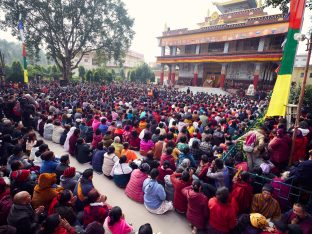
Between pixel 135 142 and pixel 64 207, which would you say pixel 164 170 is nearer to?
pixel 64 207

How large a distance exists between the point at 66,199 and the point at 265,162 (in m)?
4.24

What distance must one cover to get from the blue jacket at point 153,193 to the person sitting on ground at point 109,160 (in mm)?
1321

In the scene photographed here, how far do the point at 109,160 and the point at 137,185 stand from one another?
1.18 meters

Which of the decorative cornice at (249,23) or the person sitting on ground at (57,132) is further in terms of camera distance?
the decorative cornice at (249,23)

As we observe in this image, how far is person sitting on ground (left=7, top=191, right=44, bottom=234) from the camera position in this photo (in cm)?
275

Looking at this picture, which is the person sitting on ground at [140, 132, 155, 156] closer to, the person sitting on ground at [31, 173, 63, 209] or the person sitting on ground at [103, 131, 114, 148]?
the person sitting on ground at [103, 131, 114, 148]

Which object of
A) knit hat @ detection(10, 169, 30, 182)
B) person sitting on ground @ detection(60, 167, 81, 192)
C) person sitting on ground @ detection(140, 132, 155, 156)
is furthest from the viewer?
person sitting on ground @ detection(140, 132, 155, 156)

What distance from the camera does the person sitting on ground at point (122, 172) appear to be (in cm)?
494

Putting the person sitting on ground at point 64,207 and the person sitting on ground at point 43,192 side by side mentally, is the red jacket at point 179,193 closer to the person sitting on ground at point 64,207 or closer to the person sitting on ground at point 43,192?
the person sitting on ground at point 64,207

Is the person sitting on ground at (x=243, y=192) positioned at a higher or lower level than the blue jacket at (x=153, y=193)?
higher

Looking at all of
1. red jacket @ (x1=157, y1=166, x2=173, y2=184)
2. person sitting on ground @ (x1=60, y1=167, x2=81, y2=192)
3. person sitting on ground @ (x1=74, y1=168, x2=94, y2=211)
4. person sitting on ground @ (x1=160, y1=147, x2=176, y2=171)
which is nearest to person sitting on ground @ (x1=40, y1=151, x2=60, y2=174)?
person sitting on ground @ (x1=60, y1=167, x2=81, y2=192)

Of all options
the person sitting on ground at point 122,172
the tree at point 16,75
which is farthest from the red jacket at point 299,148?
the tree at point 16,75

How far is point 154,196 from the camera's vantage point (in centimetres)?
425

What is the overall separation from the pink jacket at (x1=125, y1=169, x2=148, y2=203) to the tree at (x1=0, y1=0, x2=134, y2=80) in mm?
23069
